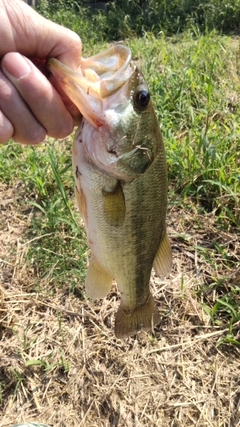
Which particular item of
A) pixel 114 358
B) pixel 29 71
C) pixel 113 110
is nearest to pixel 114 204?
pixel 113 110

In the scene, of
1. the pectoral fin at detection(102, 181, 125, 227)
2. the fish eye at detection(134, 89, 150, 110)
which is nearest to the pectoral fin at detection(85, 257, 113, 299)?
the pectoral fin at detection(102, 181, 125, 227)

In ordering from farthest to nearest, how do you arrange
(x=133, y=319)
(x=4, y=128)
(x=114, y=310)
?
1. (x=114, y=310)
2. (x=133, y=319)
3. (x=4, y=128)

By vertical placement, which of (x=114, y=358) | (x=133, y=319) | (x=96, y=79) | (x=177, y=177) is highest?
(x=96, y=79)

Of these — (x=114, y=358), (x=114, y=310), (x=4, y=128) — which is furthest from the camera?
(x=114, y=310)

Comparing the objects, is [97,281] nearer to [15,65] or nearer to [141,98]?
[141,98]

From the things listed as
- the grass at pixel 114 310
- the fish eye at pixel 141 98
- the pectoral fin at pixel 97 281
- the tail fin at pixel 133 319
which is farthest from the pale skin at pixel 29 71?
the grass at pixel 114 310

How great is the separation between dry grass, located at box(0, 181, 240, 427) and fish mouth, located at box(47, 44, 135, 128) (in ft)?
5.17

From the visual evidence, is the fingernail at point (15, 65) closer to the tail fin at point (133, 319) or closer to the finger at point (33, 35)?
the finger at point (33, 35)

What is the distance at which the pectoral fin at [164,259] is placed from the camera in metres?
1.68

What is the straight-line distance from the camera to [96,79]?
1.35 meters

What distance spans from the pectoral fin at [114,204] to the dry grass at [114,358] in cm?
124

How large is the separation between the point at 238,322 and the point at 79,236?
48.2 inches

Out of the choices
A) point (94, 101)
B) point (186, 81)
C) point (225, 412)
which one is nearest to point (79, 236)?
point (225, 412)

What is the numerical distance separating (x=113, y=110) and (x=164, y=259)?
689 mm
